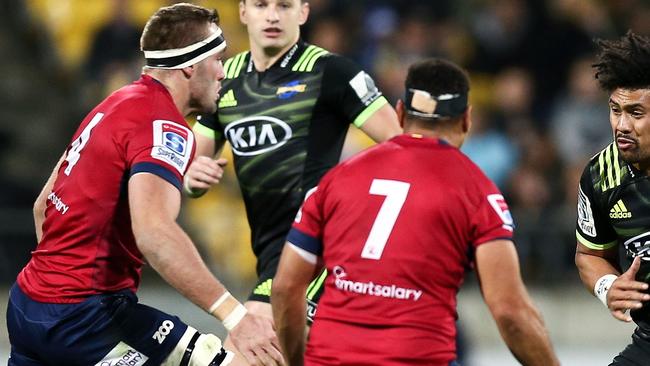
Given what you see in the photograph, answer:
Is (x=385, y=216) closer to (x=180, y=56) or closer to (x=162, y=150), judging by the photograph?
(x=162, y=150)

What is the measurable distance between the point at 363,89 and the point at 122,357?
229cm

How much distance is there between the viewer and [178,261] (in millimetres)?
5578

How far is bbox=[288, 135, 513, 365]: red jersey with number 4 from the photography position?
16.9 feet

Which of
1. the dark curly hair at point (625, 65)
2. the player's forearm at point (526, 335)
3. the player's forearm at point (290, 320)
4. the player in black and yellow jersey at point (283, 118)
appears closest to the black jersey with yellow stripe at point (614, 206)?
the dark curly hair at point (625, 65)

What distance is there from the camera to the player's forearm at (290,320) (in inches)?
217

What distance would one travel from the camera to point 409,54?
12852 mm

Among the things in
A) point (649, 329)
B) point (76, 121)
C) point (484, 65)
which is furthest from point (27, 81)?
point (649, 329)

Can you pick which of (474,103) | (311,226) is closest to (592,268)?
(311,226)

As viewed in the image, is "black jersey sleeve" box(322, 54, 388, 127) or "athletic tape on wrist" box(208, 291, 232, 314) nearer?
"athletic tape on wrist" box(208, 291, 232, 314)

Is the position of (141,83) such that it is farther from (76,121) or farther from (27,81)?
(27,81)

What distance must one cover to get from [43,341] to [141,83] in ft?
4.14

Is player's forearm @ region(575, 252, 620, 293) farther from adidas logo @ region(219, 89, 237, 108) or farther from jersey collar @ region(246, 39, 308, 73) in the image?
adidas logo @ region(219, 89, 237, 108)

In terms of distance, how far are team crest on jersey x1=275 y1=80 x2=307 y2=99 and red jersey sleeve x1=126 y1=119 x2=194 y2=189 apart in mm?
1600

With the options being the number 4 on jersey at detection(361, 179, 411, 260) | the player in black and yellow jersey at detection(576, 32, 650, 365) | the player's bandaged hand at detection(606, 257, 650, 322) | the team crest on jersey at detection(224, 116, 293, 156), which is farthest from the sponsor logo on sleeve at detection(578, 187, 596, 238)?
the team crest on jersey at detection(224, 116, 293, 156)
